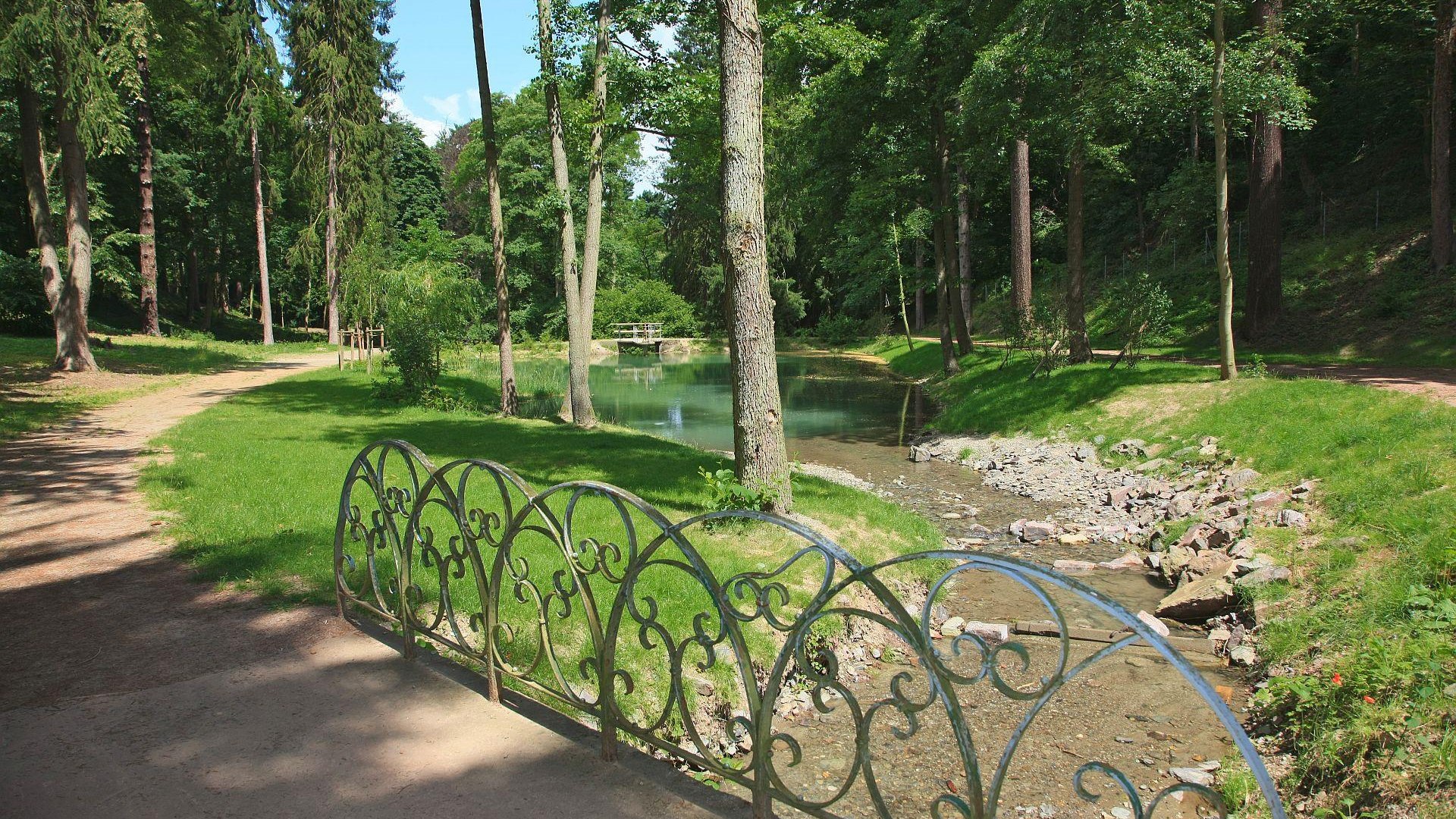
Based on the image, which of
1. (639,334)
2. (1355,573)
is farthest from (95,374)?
(639,334)

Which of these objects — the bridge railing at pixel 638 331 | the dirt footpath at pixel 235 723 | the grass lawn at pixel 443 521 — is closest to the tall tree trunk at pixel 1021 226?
the grass lawn at pixel 443 521

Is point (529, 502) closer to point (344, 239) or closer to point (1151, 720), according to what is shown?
point (1151, 720)

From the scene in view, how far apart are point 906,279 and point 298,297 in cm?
3794

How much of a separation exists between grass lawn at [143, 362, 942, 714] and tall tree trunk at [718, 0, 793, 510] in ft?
2.65

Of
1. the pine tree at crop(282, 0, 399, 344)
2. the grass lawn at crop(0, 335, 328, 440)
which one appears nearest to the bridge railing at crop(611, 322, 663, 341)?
the pine tree at crop(282, 0, 399, 344)

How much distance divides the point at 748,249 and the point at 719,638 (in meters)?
4.82

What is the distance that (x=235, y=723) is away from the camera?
3.46 meters

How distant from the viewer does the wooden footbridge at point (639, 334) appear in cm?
4969

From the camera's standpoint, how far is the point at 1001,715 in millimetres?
5414

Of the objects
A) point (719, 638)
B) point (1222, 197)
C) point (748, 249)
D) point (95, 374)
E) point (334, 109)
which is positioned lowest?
point (719, 638)

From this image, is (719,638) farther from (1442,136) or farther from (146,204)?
(146,204)

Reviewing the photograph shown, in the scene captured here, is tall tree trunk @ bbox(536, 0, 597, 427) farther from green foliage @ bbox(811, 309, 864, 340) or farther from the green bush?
the green bush

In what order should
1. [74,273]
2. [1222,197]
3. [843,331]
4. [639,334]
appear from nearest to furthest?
[1222,197] → [74,273] → [843,331] → [639,334]

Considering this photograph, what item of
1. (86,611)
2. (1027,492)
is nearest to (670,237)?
(1027,492)
